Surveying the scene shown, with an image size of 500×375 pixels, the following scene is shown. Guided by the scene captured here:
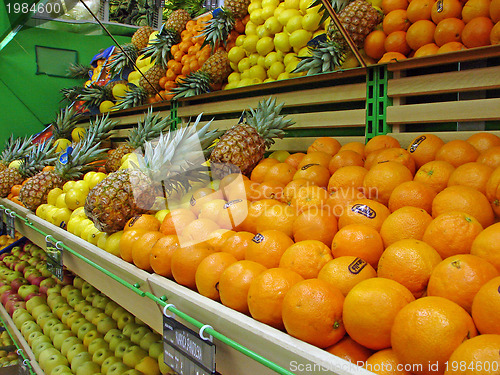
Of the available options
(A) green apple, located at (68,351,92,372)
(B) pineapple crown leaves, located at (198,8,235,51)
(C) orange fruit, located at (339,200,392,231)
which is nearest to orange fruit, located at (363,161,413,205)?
(C) orange fruit, located at (339,200,392,231)

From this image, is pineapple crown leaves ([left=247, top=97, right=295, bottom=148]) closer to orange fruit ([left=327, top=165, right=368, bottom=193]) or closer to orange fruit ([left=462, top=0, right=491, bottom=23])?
orange fruit ([left=327, top=165, right=368, bottom=193])

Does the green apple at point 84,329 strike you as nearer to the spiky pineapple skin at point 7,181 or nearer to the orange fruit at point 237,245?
the orange fruit at point 237,245

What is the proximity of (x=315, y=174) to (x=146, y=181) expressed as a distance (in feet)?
2.84

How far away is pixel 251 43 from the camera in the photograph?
3096 mm

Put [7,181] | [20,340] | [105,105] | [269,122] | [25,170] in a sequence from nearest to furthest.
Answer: [269,122]
[20,340]
[7,181]
[25,170]
[105,105]

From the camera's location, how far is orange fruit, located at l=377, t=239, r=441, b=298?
3.01ft

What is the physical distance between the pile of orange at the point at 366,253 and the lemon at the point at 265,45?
1.49 m

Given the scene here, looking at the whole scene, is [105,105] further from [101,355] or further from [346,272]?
[346,272]

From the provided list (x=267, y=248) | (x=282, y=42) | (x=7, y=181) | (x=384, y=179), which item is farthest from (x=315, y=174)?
(x=7, y=181)

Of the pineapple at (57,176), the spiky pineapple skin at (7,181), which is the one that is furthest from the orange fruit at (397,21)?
the spiky pineapple skin at (7,181)

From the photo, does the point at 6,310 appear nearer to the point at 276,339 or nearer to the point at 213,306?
the point at 213,306

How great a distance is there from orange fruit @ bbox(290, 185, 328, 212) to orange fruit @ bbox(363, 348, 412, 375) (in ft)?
2.18

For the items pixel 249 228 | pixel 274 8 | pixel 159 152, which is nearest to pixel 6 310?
pixel 159 152

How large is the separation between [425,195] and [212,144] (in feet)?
4.97
